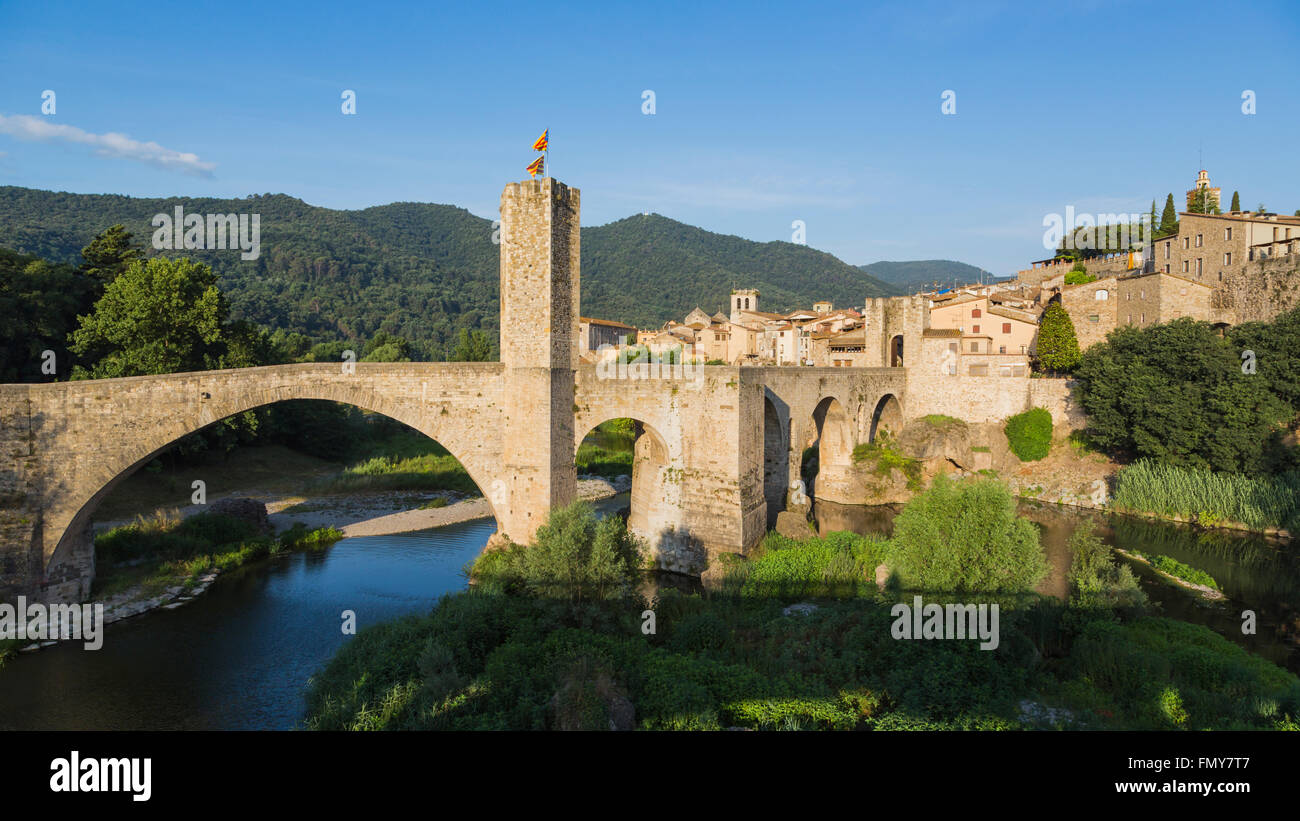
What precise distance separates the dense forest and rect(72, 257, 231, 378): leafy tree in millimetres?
21634

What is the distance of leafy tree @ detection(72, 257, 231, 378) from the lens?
24.6m

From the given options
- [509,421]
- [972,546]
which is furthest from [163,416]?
[972,546]

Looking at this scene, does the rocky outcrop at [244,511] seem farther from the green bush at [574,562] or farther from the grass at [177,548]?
the green bush at [574,562]

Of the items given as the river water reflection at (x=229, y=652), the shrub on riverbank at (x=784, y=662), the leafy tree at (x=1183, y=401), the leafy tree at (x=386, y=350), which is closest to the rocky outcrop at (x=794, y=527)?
the shrub on riverbank at (x=784, y=662)

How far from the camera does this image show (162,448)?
16.7m

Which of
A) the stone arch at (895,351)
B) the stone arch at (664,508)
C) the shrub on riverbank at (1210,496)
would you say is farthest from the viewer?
the stone arch at (895,351)

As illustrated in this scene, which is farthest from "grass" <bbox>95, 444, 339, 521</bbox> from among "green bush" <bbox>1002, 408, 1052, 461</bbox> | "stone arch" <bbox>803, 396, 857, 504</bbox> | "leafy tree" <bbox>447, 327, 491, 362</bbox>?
"green bush" <bbox>1002, 408, 1052, 461</bbox>

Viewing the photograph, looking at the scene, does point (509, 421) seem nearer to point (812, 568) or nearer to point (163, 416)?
point (163, 416)

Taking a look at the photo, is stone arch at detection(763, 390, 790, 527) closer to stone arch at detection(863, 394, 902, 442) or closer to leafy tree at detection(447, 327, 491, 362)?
stone arch at detection(863, 394, 902, 442)

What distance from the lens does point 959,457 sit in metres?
32.8

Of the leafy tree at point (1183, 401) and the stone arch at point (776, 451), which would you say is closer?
the leafy tree at point (1183, 401)

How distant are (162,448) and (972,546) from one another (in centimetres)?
1694

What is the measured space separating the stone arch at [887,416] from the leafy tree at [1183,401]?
8007mm

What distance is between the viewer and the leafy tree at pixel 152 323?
24.6 metres
